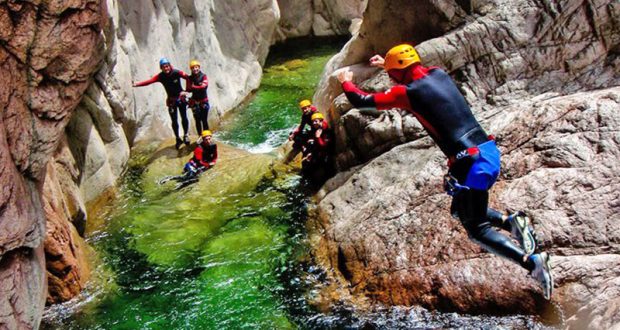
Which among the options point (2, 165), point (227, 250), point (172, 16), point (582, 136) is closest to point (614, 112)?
point (582, 136)

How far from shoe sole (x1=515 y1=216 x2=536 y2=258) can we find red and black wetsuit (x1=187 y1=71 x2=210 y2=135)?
964cm

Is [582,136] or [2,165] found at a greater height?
[2,165]

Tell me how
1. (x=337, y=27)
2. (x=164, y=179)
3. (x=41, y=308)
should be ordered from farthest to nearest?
(x=337, y=27) < (x=164, y=179) < (x=41, y=308)

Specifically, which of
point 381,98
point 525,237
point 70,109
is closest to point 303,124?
point 70,109

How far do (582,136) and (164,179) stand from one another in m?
8.83

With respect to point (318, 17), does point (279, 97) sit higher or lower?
lower

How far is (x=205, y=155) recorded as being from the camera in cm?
1317

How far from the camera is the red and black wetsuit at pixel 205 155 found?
13.0 metres

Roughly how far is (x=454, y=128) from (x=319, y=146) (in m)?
5.93

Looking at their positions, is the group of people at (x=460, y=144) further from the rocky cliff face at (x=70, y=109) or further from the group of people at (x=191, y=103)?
the group of people at (x=191, y=103)

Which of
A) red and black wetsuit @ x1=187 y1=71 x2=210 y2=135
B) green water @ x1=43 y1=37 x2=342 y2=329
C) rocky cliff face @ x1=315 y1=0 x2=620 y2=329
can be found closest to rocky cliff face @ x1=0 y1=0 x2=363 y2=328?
green water @ x1=43 y1=37 x2=342 y2=329

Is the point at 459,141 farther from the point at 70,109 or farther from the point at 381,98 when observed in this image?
the point at 70,109

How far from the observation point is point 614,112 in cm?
750

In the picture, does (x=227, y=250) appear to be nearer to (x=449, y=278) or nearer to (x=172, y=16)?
(x=449, y=278)
